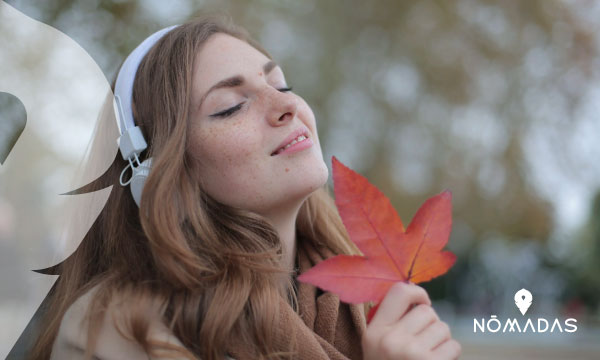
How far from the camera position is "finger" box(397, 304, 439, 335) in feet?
3.56

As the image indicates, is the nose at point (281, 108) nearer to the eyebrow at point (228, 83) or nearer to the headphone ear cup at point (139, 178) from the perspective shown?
the eyebrow at point (228, 83)

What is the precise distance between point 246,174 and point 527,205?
24.8 ft

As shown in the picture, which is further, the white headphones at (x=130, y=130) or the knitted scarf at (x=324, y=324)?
the white headphones at (x=130, y=130)

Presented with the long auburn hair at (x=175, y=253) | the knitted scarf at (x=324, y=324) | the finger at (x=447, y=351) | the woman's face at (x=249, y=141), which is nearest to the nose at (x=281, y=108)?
the woman's face at (x=249, y=141)

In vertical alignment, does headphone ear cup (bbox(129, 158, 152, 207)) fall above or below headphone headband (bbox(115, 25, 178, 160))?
below

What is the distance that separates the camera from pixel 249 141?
142 cm

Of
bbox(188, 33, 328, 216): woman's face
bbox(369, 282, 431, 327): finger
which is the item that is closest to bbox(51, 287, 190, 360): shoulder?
bbox(188, 33, 328, 216): woman's face

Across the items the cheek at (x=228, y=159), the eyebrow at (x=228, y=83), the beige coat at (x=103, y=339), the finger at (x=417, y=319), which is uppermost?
the eyebrow at (x=228, y=83)

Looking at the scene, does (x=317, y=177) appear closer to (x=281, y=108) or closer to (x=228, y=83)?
(x=281, y=108)

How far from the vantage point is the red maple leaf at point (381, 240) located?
3.63ft

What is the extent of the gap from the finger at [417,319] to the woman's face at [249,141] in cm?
45

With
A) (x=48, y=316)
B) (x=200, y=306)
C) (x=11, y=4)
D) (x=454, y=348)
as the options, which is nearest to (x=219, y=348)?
(x=200, y=306)
